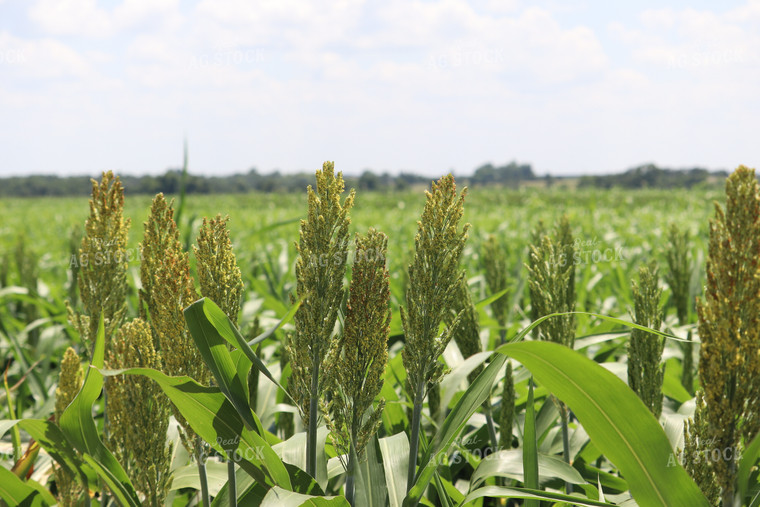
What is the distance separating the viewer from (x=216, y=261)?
1142mm

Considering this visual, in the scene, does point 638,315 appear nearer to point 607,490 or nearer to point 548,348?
point 548,348

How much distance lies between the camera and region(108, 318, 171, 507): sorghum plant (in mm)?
1274

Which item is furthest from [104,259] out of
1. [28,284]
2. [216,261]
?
[28,284]

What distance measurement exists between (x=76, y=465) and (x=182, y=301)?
2.22 ft

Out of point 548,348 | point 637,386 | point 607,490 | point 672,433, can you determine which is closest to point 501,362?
point 548,348

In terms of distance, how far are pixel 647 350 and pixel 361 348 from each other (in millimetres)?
877

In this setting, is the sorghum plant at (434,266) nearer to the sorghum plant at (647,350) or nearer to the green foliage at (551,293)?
the green foliage at (551,293)

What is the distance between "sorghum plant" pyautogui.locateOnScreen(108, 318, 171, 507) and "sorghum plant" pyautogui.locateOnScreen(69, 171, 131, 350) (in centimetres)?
30

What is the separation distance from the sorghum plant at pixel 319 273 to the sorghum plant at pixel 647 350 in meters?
0.91

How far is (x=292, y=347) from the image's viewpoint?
1181 mm

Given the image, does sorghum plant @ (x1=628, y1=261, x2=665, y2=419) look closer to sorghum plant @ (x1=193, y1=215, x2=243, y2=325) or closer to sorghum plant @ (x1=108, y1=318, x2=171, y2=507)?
sorghum plant @ (x1=193, y1=215, x2=243, y2=325)

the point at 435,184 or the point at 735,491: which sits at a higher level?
the point at 435,184

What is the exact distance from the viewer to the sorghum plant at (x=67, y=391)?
59.1 inches

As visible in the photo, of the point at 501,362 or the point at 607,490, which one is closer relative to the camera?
the point at 501,362
